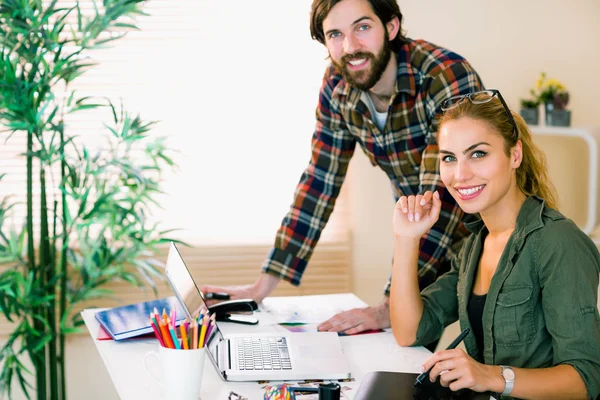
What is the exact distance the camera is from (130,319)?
1.98m

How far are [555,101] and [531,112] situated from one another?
0.34 ft

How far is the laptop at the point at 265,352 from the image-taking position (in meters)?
1.54

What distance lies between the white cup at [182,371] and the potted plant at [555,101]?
2302mm

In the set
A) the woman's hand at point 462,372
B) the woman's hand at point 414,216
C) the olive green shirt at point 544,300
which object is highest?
the woman's hand at point 414,216

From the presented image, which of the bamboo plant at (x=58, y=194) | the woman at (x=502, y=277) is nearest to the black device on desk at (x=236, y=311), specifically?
the woman at (x=502, y=277)

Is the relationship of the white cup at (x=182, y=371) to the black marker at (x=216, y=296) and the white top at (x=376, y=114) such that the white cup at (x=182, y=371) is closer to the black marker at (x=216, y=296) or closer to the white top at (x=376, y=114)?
the black marker at (x=216, y=296)

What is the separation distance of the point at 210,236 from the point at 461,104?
2.02m

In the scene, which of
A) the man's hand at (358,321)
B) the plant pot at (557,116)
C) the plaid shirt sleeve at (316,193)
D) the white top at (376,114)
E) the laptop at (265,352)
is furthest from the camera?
the plant pot at (557,116)

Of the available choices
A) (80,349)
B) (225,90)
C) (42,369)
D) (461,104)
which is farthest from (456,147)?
(80,349)

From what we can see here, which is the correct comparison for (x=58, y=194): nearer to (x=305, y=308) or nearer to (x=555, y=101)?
(x=305, y=308)

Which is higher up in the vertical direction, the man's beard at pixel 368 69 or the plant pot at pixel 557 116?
the man's beard at pixel 368 69

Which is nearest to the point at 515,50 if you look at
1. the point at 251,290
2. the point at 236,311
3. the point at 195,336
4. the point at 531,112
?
the point at 531,112

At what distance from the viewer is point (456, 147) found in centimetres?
161

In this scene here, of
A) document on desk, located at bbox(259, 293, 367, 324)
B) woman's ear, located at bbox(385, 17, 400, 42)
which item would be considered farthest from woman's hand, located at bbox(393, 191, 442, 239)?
woman's ear, located at bbox(385, 17, 400, 42)
